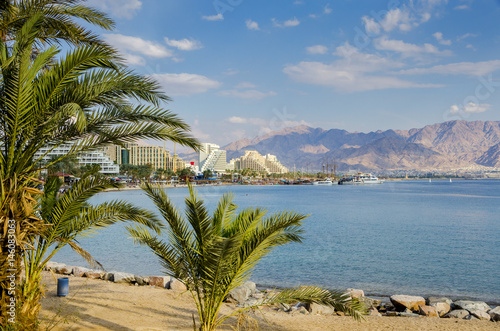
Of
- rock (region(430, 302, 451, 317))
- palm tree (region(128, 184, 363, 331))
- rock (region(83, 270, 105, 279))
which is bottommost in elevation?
rock (region(430, 302, 451, 317))

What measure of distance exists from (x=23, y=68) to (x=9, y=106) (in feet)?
1.93

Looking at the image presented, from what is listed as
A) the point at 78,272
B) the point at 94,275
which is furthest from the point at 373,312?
the point at 78,272

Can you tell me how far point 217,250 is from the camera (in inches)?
235

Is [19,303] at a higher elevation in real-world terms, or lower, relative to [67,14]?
lower

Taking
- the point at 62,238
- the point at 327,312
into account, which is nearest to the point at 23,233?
the point at 62,238

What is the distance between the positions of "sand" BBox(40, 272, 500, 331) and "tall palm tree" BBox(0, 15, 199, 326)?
296 centimetres

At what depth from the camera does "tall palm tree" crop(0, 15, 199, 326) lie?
18.1 ft

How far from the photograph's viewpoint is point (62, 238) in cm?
652

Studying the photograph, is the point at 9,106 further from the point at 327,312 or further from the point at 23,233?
the point at 327,312

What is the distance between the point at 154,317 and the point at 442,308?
8018 millimetres

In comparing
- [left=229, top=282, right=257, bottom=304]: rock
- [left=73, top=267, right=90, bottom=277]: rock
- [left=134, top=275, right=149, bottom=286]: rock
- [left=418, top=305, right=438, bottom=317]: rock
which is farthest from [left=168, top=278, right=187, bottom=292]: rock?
[left=418, top=305, right=438, bottom=317]: rock

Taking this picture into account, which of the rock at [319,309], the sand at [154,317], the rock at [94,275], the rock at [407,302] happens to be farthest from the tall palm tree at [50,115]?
the rock at [407,302]

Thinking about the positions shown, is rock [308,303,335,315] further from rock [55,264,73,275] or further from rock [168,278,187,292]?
rock [55,264,73,275]

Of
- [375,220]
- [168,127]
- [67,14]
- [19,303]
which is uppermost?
[67,14]
